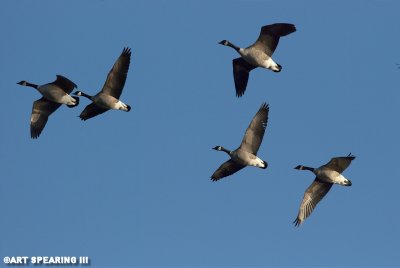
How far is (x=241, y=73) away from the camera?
29.0 meters

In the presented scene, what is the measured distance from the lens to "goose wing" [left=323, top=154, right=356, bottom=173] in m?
25.9

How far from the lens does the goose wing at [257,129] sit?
2638 cm

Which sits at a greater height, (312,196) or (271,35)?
(271,35)

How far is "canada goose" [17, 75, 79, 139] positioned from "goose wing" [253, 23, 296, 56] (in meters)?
6.72

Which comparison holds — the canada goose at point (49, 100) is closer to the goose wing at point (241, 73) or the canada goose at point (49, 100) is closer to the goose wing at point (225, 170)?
the goose wing at point (225, 170)

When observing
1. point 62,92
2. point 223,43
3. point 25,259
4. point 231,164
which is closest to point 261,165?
point 231,164

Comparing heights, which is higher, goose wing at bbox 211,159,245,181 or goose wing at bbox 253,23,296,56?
goose wing at bbox 253,23,296,56

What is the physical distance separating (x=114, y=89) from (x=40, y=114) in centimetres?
370

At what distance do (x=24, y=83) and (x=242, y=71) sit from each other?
8.28 metres

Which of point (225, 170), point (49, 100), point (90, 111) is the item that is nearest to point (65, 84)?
point (49, 100)

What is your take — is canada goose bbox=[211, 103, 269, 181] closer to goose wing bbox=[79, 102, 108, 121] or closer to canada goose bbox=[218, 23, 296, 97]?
canada goose bbox=[218, 23, 296, 97]

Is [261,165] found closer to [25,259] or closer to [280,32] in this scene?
[280,32]

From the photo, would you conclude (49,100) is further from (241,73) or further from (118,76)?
(241,73)

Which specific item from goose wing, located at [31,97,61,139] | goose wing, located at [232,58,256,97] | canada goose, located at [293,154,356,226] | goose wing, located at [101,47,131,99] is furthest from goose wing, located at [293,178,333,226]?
goose wing, located at [31,97,61,139]
